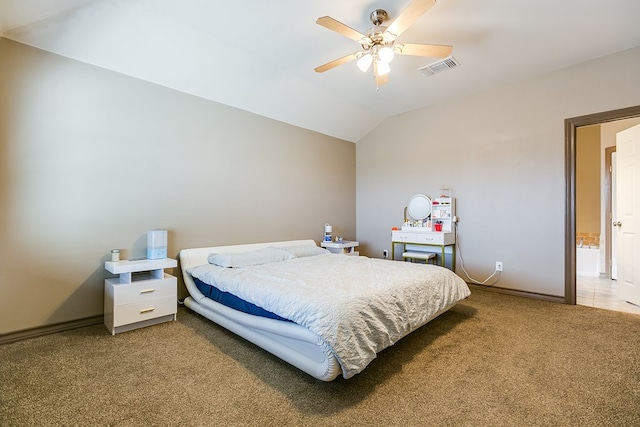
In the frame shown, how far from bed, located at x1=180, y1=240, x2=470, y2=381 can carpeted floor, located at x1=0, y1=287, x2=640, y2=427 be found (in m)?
0.18

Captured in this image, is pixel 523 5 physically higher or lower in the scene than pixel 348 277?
higher

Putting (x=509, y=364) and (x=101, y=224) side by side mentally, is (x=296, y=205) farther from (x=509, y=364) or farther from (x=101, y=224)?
(x=509, y=364)

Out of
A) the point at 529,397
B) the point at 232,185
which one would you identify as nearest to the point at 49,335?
the point at 232,185

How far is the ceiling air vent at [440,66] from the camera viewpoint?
3.20 m

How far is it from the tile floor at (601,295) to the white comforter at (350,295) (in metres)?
1.88

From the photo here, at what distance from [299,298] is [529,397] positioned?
1434 mm

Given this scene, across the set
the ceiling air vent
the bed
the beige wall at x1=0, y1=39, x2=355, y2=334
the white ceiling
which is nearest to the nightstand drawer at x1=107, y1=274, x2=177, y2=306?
the bed

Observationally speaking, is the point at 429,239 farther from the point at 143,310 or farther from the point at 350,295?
the point at 143,310

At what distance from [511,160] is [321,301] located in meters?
3.40

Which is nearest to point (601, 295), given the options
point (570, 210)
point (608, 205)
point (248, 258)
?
point (570, 210)

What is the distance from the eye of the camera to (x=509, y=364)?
1.99 m

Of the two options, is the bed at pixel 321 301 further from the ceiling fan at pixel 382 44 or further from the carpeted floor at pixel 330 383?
the ceiling fan at pixel 382 44

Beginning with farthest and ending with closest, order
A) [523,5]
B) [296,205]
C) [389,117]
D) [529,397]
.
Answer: [389,117], [296,205], [523,5], [529,397]

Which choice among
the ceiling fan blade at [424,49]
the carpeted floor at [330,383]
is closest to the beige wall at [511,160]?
the carpeted floor at [330,383]
